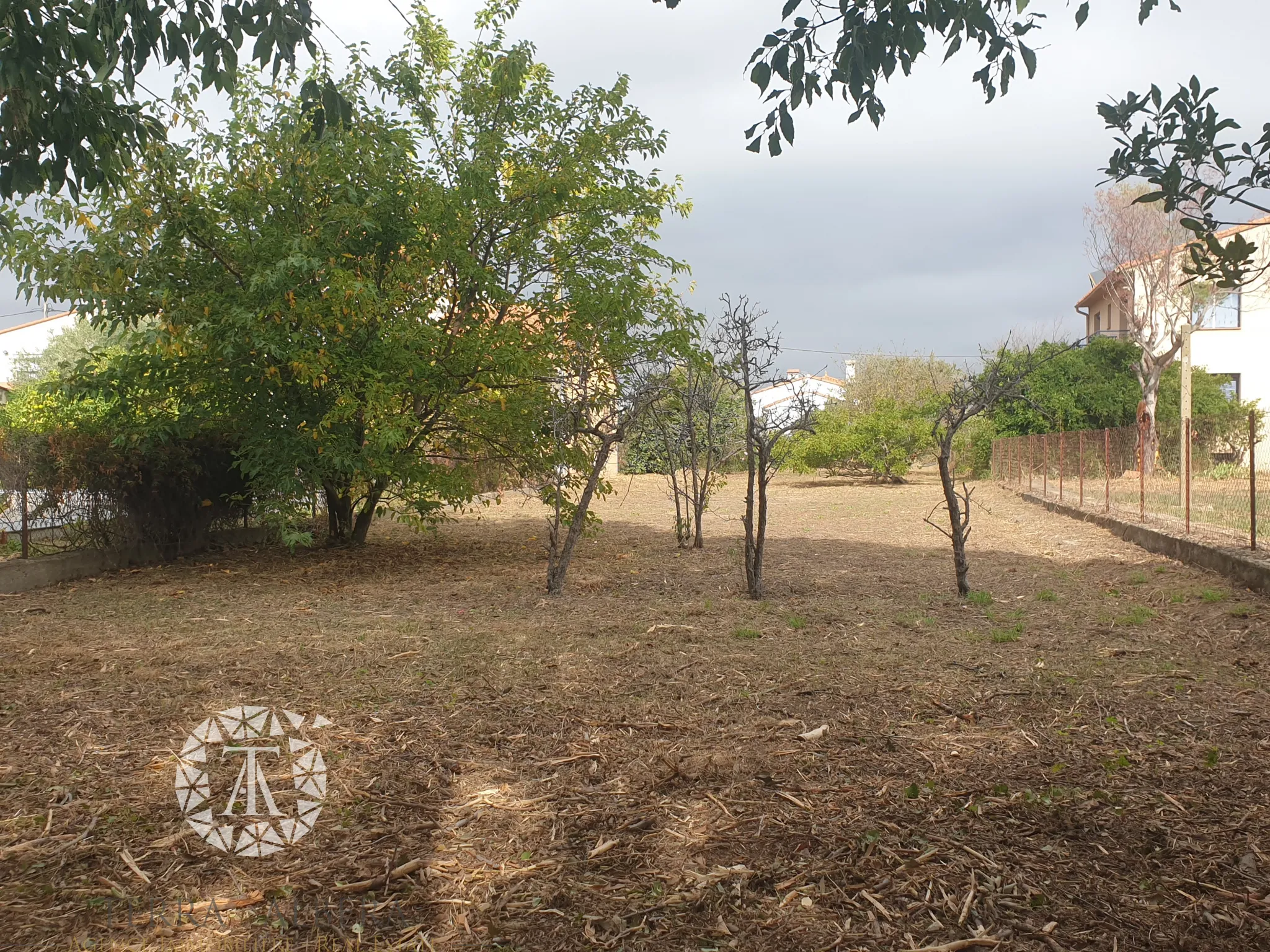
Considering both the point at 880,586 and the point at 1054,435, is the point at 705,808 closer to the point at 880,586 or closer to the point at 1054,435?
the point at 880,586

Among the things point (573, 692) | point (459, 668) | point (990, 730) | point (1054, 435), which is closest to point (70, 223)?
point (459, 668)

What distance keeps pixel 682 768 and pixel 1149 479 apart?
62.6 ft

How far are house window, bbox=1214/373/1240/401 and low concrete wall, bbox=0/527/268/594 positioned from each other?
91.2 feet

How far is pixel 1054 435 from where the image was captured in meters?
20.3

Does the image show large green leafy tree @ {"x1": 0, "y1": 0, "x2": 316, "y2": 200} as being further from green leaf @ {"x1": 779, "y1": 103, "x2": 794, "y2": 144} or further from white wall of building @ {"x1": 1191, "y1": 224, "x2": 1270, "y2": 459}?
white wall of building @ {"x1": 1191, "y1": 224, "x2": 1270, "y2": 459}

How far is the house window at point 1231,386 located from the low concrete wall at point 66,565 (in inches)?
1094

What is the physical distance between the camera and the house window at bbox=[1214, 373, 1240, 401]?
27.3 meters

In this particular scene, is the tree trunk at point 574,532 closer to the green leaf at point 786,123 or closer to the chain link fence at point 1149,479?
the green leaf at point 786,123

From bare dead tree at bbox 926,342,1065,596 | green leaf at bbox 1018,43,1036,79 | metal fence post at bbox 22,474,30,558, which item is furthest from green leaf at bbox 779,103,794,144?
metal fence post at bbox 22,474,30,558

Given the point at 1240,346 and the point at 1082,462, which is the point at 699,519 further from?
the point at 1240,346

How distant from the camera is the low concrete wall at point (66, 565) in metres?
8.73

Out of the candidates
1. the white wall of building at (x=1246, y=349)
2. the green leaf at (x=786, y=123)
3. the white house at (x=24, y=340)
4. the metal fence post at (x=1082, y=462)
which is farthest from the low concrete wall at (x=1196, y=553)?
the white house at (x=24, y=340)

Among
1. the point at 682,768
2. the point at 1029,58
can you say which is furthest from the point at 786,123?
the point at 682,768

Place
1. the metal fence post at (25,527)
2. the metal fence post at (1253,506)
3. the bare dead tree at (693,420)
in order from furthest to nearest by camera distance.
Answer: the bare dead tree at (693,420) < the metal fence post at (25,527) < the metal fence post at (1253,506)
